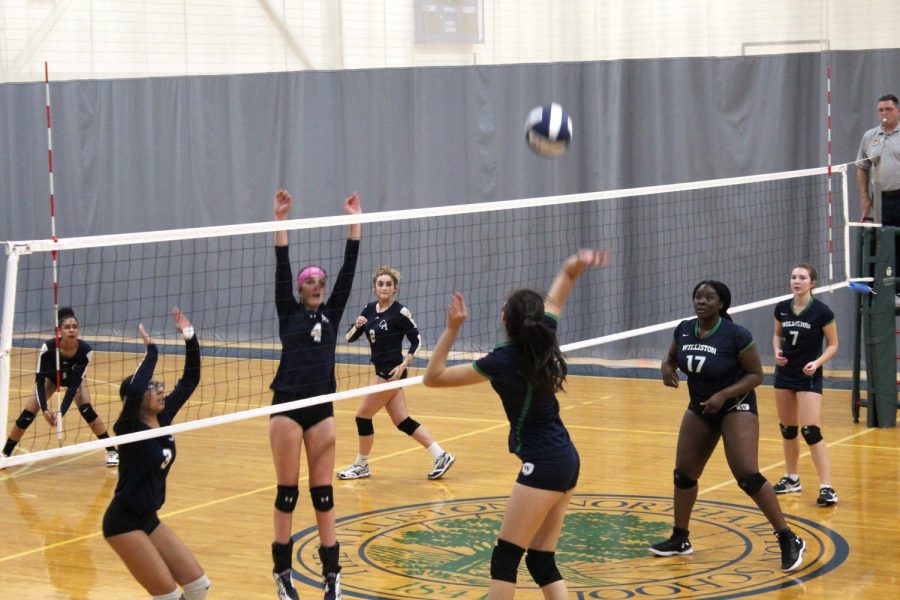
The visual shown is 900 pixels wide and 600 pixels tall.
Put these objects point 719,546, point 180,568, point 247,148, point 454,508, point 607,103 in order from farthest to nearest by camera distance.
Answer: point 247,148 < point 607,103 < point 454,508 < point 719,546 < point 180,568

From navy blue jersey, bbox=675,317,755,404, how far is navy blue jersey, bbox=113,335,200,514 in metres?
2.94

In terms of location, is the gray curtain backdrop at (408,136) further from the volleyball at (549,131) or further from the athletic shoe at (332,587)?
the athletic shoe at (332,587)

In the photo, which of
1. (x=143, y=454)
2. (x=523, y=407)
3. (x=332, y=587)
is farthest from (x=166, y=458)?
(x=523, y=407)

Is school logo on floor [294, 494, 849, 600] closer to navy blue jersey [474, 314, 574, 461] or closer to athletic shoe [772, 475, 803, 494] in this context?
athletic shoe [772, 475, 803, 494]

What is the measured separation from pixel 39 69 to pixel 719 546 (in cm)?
1435

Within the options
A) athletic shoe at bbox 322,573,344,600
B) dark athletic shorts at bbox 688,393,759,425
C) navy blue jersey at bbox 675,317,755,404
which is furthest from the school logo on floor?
navy blue jersey at bbox 675,317,755,404

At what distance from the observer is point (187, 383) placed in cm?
657

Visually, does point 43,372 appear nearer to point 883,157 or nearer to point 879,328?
point 879,328

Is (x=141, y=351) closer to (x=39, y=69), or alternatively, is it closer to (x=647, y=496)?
(x=39, y=69)

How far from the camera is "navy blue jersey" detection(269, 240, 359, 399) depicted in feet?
23.2

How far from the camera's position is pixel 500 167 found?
16.6 m

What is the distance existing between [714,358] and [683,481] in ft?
2.54

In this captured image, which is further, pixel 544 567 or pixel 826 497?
pixel 826 497

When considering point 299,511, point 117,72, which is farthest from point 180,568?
point 117,72
